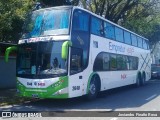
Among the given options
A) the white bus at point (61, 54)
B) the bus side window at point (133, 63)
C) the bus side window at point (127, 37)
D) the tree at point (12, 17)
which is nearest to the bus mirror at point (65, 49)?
the white bus at point (61, 54)

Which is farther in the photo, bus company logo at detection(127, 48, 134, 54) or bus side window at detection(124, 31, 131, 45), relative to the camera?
bus company logo at detection(127, 48, 134, 54)

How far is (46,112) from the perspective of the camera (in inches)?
397

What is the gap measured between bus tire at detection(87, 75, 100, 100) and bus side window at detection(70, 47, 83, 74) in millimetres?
1404

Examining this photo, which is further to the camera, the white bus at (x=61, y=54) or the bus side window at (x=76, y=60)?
the bus side window at (x=76, y=60)

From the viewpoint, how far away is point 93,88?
13320 mm

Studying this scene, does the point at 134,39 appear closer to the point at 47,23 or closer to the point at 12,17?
the point at 47,23

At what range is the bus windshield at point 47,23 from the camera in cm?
1150

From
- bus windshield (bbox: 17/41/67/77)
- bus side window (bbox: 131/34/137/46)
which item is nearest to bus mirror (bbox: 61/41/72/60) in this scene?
bus windshield (bbox: 17/41/67/77)

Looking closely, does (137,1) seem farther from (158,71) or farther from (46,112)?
(46,112)

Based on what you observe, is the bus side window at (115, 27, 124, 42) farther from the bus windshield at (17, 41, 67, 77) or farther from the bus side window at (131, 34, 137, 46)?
the bus windshield at (17, 41, 67, 77)

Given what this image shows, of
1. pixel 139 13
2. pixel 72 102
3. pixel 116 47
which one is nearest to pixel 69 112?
pixel 72 102

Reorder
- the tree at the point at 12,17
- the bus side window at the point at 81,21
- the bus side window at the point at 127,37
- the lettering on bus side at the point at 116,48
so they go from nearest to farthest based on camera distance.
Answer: the bus side window at the point at 81,21 < the tree at the point at 12,17 < the lettering on bus side at the point at 116,48 < the bus side window at the point at 127,37

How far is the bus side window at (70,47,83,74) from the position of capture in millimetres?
11345

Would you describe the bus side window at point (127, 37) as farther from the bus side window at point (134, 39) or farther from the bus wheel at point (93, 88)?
the bus wheel at point (93, 88)
